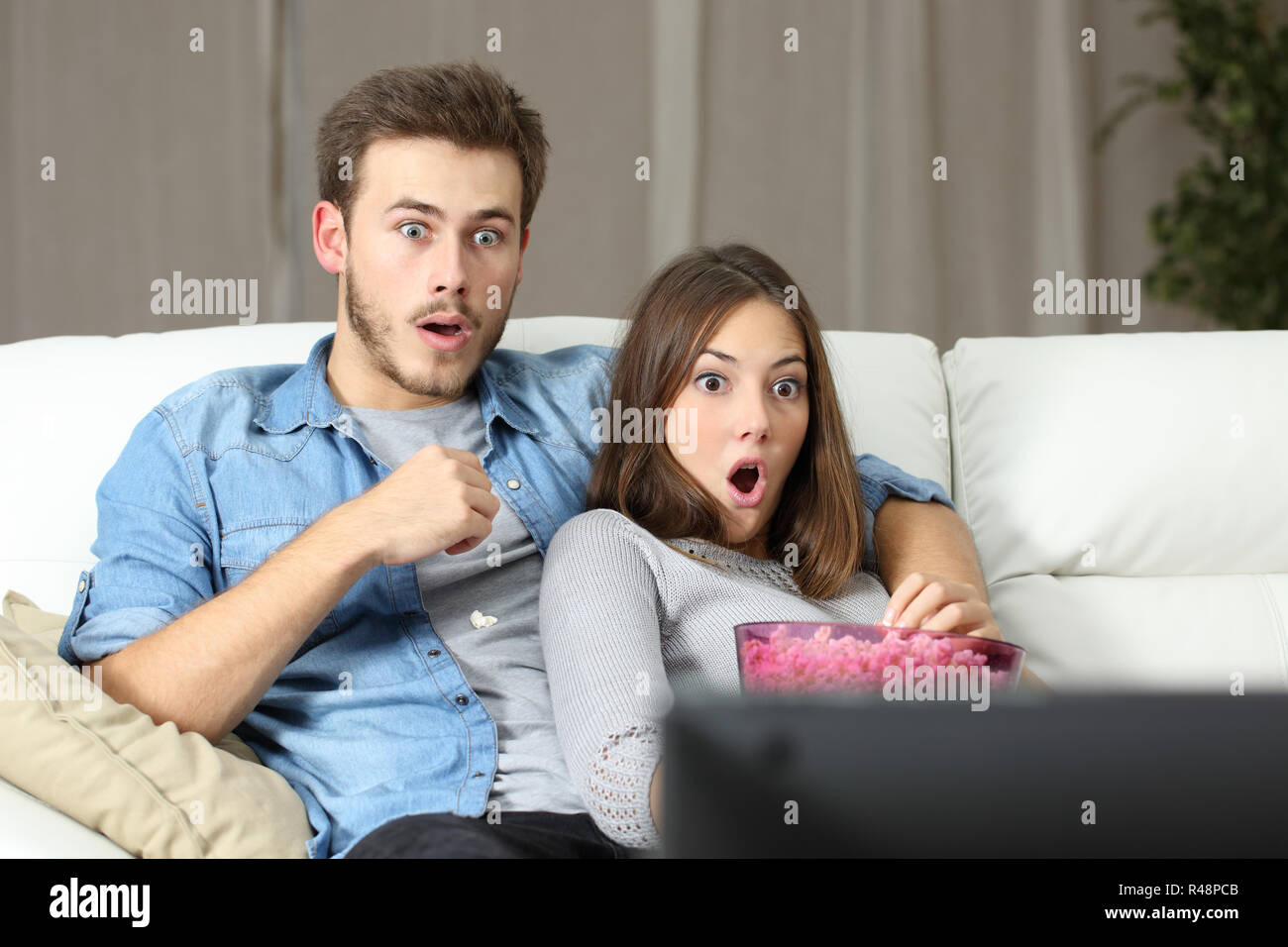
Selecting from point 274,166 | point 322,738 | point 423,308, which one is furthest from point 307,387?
point 274,166

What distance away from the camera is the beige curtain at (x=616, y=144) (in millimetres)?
2805

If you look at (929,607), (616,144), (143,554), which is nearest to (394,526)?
(143,554)

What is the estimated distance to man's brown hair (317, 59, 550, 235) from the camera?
1312 millimetres

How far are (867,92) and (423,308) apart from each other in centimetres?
202

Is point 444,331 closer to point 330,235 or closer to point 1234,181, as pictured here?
point 330,235

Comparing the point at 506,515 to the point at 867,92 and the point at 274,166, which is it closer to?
the point at 274,166

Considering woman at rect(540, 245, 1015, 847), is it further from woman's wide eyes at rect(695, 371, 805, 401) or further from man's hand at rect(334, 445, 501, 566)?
man's hand at rect(334, 445, 501, 566)

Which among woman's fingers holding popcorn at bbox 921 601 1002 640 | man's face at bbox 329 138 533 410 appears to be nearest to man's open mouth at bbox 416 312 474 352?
man's face at bbox 329 138 533 410

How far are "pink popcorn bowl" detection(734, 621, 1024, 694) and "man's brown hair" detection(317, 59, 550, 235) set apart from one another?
779mm

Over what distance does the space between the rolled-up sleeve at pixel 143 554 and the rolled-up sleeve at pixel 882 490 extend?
0.76m

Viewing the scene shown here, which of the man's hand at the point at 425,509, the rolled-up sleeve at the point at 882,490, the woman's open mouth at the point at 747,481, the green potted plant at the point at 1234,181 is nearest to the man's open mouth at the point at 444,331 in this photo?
the man's hand at the point at 425,509

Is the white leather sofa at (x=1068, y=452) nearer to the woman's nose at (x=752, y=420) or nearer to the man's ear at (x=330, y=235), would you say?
the man's ear at (x=330, y=235)

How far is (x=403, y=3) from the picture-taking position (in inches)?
111

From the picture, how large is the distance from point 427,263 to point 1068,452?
0.92 metres
